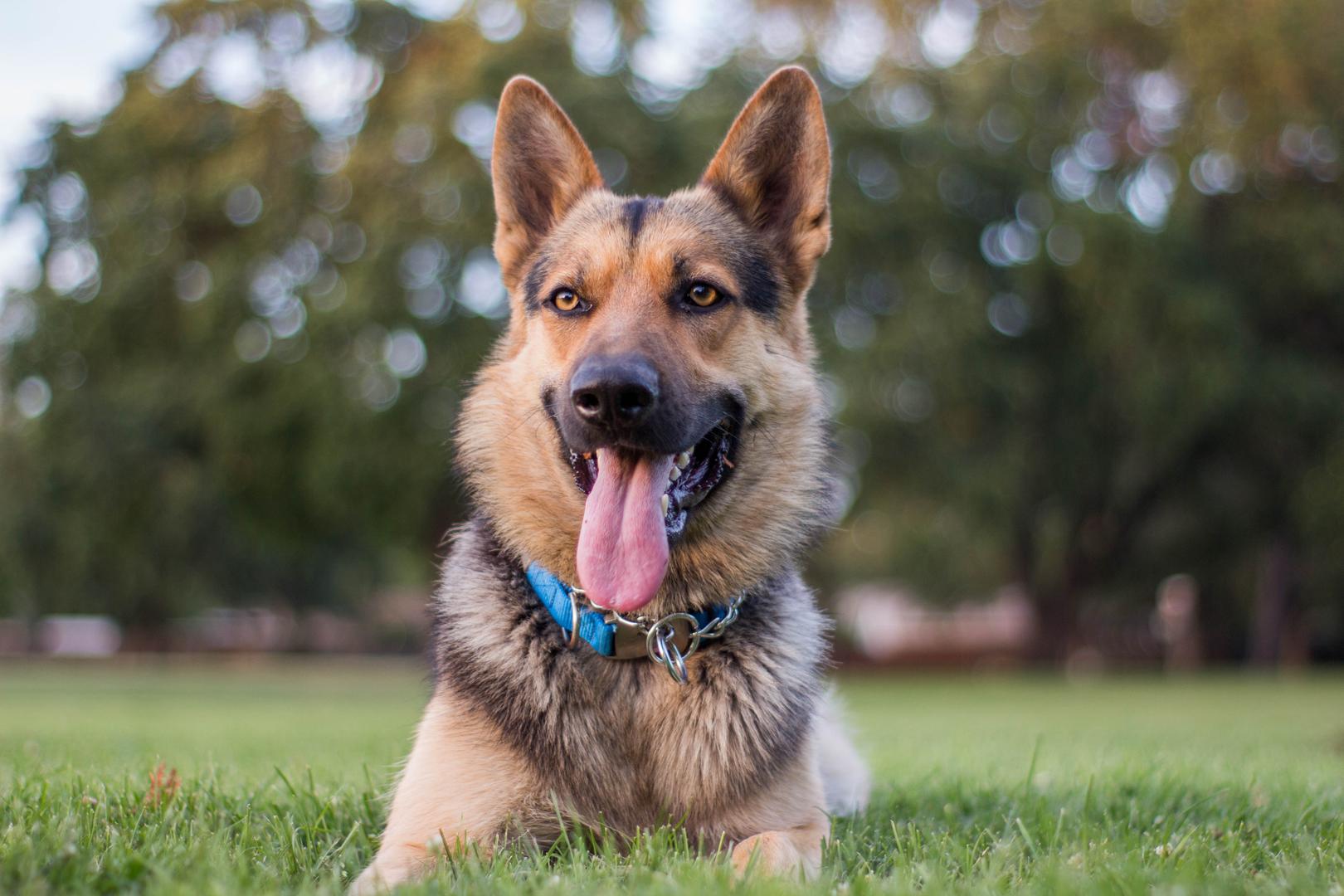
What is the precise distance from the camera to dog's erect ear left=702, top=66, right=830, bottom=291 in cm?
465

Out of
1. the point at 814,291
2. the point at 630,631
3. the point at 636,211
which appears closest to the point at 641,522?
the point at 630,631

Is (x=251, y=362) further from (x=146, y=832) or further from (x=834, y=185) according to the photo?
(x=146, y=832)

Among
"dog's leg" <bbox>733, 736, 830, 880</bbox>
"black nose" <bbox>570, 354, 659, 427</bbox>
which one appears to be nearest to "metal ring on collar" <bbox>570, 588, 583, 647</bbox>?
"black nose" <bbox>570, 354, 659, 427</bbox>

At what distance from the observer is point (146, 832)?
11.4ft

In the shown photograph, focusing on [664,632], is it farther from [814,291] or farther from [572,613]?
[814,291]

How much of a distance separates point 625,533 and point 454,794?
0.98 metres

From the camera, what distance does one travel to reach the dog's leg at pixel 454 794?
11.4 ft

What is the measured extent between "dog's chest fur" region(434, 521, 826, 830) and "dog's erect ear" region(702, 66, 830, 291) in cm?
154

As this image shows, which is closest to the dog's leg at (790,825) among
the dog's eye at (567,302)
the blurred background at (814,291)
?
the dog's eye at (567,302)

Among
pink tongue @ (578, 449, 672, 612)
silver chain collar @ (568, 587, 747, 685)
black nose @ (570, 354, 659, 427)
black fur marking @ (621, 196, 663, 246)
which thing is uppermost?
black fur marking @ (621, 196, 663, 246)

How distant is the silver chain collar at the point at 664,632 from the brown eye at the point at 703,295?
3.79ft

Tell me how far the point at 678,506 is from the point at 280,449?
1700 centimetres

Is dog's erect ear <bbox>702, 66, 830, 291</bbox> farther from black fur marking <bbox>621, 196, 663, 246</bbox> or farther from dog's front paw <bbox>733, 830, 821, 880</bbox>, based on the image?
dog's front paw <bbox>733, 830, 821, 880</bbox>

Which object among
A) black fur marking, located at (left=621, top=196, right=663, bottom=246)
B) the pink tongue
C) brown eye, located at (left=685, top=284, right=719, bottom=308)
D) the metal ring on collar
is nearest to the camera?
the pink tongue
